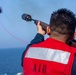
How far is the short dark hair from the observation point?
12.3ft

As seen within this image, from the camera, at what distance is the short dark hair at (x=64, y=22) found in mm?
3736

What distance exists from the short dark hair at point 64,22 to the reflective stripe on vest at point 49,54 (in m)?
0.20

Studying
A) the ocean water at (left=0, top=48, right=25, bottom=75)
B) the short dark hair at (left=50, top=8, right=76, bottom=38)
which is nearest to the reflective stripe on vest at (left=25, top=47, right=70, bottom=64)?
the short dark hair at (left=50, top=8, right=76, bottom=38)

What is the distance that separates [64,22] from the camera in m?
3.74

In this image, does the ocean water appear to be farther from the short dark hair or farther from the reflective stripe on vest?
the short dark hair

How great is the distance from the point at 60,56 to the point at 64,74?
201 millimetres

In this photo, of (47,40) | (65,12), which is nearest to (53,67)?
(47,40)

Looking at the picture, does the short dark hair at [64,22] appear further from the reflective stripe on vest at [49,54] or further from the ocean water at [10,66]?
the ocean water at [10,66]

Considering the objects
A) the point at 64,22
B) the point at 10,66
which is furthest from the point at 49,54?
the point at 10,66

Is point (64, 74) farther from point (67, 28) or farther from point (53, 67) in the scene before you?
point (67, 28)

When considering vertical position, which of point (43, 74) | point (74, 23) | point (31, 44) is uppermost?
point (74, 23)

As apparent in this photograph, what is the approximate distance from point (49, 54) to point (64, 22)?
0.37m

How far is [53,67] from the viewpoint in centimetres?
374

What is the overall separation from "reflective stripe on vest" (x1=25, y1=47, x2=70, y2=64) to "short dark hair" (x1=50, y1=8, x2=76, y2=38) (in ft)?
0.66
